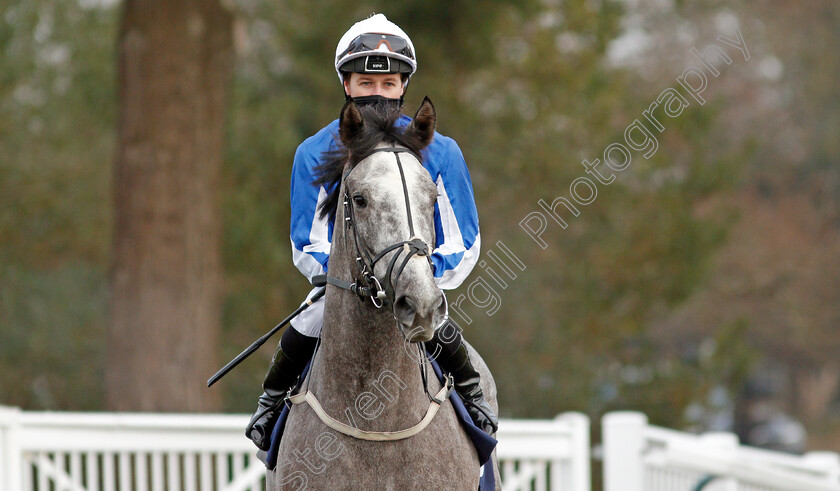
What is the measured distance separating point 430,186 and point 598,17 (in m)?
8.58

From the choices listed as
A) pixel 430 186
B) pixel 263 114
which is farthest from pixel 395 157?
pixel 263 114

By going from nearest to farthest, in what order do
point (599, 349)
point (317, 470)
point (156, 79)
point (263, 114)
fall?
1. point (317, 470)
2. point (156, 79)
3. point (263, 114)
4. point (599, 349)

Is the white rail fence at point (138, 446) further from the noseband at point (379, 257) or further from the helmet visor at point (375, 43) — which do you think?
the noseband at point (379, 257)

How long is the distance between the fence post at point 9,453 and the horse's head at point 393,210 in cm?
388

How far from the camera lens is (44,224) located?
1196cm

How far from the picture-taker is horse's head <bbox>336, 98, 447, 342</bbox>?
272 cm

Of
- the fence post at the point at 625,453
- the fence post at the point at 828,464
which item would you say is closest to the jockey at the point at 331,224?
the fence post at the point at 625,453

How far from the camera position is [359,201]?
9.84 feet

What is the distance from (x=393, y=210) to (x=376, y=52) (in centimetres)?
99

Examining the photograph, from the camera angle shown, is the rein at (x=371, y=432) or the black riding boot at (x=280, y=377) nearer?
the rein at (x=371, y=432)

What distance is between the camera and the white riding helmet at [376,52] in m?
3.66

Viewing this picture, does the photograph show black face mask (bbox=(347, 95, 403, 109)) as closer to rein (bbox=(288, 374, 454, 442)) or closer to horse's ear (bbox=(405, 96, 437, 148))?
horse's ear (bbox=(405, 96, 437, 148))

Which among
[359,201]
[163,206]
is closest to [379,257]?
[359,201]

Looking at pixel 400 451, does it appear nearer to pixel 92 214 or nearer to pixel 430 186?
pixel 430 186
